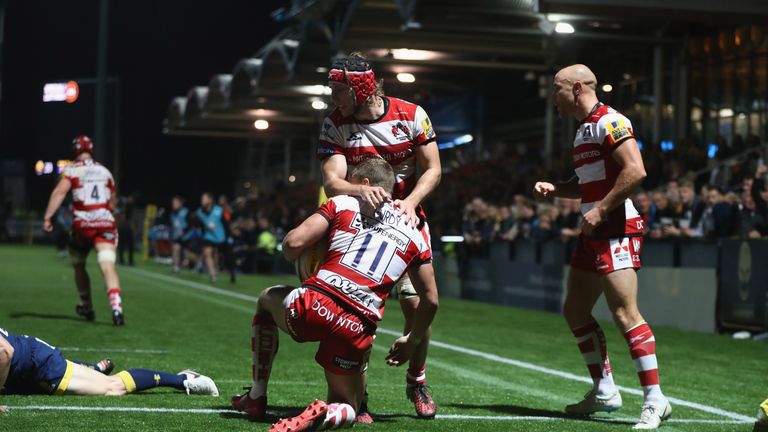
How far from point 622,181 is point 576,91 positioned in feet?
2.26

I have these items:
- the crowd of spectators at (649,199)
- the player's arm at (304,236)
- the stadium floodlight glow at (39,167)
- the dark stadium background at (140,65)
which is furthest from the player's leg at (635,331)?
the stadium floodlight glow at (39,167)

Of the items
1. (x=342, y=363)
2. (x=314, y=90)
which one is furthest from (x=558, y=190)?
(x=314, y=90)

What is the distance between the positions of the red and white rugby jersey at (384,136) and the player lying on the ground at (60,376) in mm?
1833

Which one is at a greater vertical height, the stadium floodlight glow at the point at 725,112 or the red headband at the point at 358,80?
the stadium floodlight glow at the point at 725,112

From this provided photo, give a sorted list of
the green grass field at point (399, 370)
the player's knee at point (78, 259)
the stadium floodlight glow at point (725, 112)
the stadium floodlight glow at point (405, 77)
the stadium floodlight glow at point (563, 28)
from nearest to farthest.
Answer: the green grass field at point (399, 370)
the player's knee at point (78, 259)
the stadium floodlight glow at point (563, 28)
the stadium floodlight glow at point (725, 112)
the stadium floodlight glow at point (405, 77)

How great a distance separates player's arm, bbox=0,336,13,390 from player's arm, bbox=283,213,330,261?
1815 mm

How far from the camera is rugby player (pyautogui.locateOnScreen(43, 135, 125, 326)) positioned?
43.9 ft

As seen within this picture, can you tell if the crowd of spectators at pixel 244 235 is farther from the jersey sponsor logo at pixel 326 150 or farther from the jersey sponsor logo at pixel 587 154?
the jersey sponsor logo at pixel 587 154

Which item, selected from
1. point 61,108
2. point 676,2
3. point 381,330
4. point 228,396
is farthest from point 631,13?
point 61,108

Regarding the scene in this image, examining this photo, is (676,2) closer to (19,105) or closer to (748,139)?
(748,139)

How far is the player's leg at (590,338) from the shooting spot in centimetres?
740

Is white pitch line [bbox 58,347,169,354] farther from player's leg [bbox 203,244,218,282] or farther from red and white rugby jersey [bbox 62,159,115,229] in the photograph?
player's leg [bbox 203,244,218,282]

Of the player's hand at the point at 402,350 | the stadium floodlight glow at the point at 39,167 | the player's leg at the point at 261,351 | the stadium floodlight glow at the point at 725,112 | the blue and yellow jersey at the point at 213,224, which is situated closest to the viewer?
the player's leg at the point at 261,351

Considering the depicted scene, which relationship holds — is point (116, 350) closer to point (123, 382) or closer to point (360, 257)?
point (123, 382)
